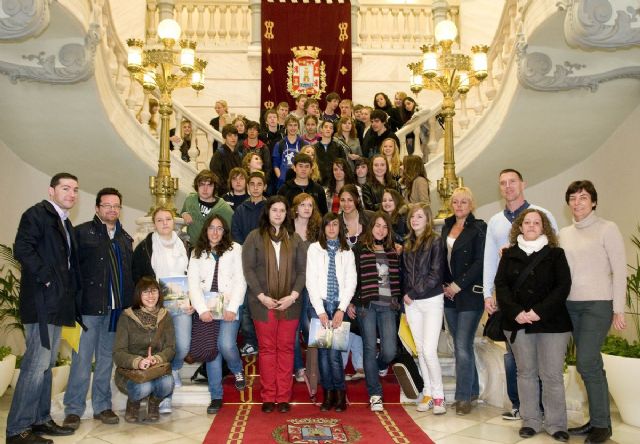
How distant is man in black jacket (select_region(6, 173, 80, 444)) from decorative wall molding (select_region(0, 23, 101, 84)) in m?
2.55

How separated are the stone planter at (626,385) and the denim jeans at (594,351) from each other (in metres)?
0.70

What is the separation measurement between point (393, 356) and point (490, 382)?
3.28 feet

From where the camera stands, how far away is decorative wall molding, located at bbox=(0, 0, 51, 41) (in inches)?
227

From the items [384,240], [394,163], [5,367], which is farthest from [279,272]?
[394,163]

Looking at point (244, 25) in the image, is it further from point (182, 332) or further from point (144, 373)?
point (144, 373)

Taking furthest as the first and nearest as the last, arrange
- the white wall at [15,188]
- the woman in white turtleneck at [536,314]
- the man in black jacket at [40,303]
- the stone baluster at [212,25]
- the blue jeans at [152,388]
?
the stone baluster at [212,25] → the white wall at [15,188] → the blue jeans at [152,388] → the woman in white turtleneck at [536,314] → the man in black jacket at [40,303]

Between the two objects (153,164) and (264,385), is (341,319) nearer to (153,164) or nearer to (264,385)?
(264,385)

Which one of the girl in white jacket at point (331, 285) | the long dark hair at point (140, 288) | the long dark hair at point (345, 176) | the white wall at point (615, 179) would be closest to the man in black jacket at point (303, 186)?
the long dark hair at point (345, 176)

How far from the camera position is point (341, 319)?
5246 millimetres

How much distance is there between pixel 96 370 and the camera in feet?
17.3

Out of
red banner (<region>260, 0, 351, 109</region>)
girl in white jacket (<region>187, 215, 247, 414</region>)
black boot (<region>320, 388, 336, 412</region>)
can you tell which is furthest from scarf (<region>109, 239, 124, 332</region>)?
red banner (<region>260, 0, 351, 109</region>)

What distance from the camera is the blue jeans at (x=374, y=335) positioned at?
5.38 m

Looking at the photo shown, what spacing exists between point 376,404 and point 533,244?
1863 millimetres

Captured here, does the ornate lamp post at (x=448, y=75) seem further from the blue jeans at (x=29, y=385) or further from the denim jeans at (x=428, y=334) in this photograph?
the blue jeans at (x=29, y=385)
